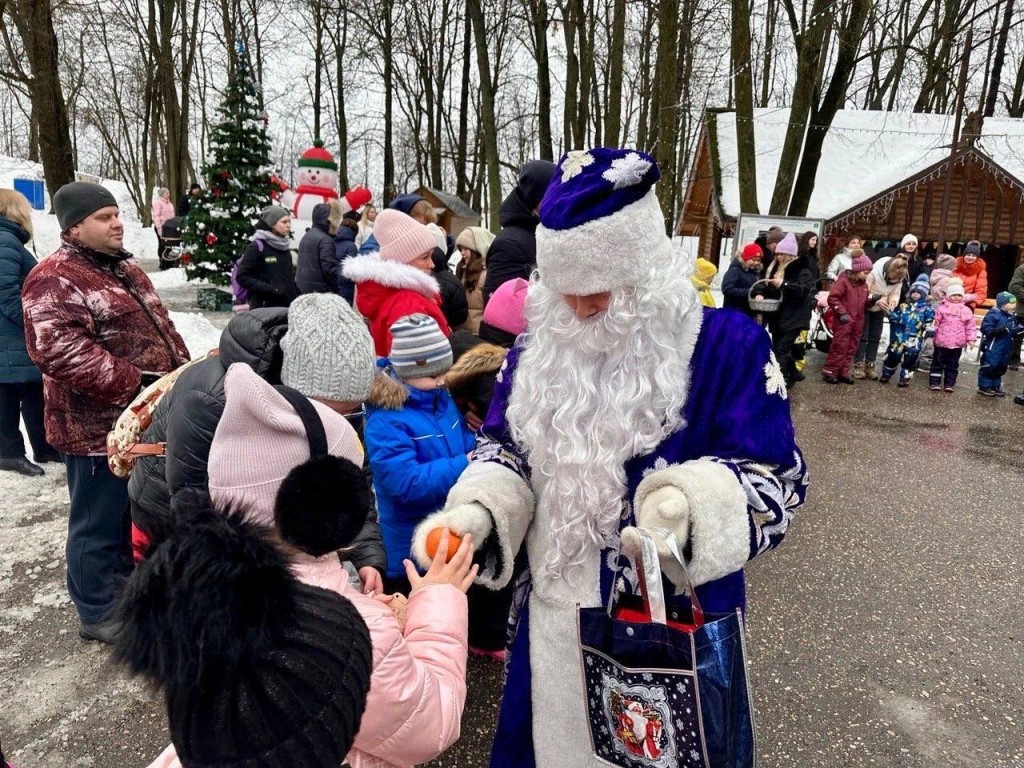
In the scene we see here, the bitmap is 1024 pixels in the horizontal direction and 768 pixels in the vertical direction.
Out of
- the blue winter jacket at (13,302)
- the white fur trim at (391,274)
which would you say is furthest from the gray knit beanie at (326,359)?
the blue winter jacket at (13,302)

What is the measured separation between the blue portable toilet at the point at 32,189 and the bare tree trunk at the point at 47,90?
13326 mm

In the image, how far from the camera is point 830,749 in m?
2.55

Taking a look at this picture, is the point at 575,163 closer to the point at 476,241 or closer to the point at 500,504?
the point at 500,504

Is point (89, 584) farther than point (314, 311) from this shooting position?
Yes

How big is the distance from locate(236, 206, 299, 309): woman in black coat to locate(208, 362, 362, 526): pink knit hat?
5.34 meters

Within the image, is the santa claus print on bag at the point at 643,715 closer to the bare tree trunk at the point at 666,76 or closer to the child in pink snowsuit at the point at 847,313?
the child in pink snowsuit at the point at 847,313

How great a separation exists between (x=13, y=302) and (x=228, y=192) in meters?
7.77

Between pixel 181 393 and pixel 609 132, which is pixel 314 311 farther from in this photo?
pixel 609 132

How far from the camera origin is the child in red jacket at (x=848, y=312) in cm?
891

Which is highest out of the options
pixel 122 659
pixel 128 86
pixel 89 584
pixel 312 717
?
pixel 128 86

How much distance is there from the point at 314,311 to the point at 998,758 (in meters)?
3.04

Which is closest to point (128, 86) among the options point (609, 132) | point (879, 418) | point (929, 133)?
point (609, 132)

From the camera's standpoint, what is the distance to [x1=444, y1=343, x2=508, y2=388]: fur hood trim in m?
2.89

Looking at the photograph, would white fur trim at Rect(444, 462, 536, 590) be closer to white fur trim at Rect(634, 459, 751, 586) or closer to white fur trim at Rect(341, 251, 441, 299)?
white fur trim at Rect(634, 459, 751, 586)
